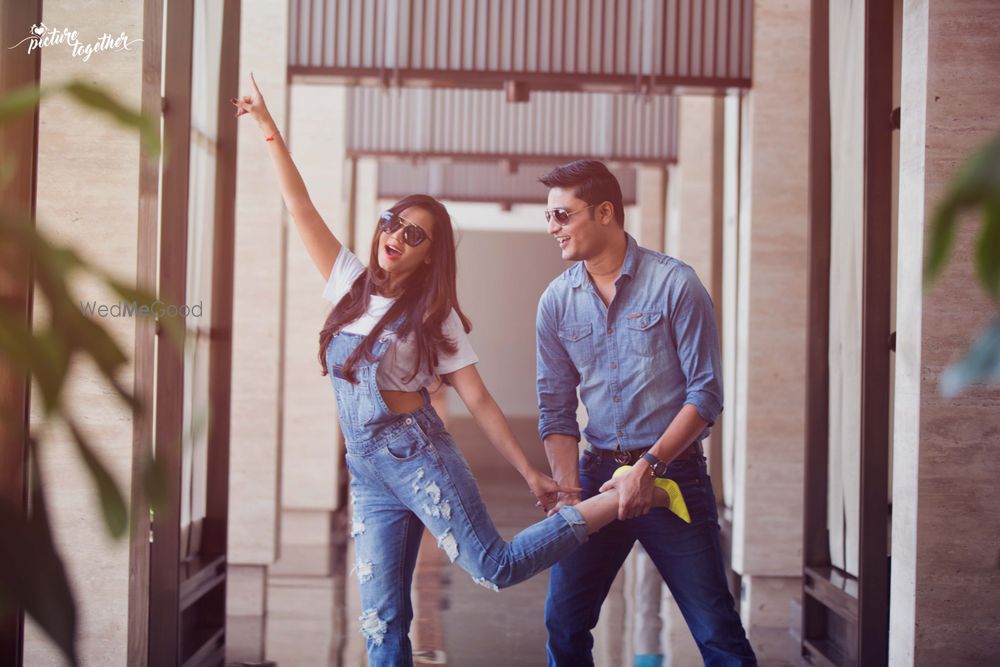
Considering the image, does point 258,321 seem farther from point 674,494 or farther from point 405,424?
point 674,494

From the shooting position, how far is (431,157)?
9477mm

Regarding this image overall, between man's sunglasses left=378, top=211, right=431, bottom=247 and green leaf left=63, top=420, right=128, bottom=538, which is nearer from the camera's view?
green leaf left=63, top=420, right=128, bottom=538

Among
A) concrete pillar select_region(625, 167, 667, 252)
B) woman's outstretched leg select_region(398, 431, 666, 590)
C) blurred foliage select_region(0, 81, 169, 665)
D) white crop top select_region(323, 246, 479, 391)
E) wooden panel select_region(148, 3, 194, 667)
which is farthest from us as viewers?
concrete pillar select_region(625, 167, 667, 252)

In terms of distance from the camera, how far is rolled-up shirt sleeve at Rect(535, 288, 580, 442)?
3076mm

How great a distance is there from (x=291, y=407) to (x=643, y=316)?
17.8 feet

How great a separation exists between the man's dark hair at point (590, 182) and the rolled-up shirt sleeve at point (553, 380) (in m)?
0.29

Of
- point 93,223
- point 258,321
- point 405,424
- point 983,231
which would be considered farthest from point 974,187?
point 258,321

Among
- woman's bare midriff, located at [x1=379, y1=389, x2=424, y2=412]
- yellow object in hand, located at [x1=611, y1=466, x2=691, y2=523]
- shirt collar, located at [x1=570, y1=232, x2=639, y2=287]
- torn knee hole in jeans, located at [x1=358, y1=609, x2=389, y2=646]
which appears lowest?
torn knee hole in jeans, located at [x1=358, y1=609, x2=389, y2=646]

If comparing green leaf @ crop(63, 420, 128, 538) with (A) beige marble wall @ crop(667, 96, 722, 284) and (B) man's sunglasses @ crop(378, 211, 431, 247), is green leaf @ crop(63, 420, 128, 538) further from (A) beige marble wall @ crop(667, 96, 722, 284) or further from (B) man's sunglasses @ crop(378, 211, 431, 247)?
(A) beige marble wall @ crop(667, 96, 722, 284)

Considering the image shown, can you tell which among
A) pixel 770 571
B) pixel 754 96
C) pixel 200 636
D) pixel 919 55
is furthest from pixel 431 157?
pixel 919 55

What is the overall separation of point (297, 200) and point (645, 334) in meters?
0.98

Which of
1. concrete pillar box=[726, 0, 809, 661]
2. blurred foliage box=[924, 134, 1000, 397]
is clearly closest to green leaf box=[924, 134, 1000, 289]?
blurred foliage box=[924, 134, 1000, 397]

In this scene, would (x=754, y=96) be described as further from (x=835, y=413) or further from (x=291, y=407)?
(x=291, y=407)

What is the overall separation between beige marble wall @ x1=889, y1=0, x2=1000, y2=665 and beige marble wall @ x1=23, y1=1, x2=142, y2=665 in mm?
2232
